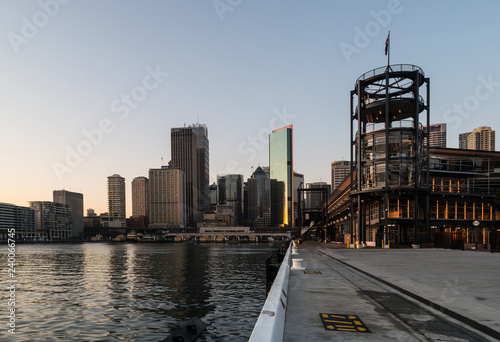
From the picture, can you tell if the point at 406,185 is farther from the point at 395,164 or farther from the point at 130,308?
the point at 130,308

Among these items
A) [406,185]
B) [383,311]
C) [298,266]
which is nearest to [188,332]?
[383,311]

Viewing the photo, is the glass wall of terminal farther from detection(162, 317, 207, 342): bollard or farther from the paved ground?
detection(162, 317, 207, 342): bollard

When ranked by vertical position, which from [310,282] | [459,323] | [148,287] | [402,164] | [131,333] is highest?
[402,164]

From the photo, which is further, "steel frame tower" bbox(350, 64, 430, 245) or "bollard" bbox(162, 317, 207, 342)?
"steel frame tower" bbox(350, 64, 430, 245)

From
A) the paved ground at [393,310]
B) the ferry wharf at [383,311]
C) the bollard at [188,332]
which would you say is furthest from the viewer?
the paved ground at [393,310]

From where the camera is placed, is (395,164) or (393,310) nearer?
(393,310)

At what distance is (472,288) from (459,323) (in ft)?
19.3

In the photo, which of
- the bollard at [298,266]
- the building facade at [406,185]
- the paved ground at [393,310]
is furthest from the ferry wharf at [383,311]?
the building facade at [406,185]

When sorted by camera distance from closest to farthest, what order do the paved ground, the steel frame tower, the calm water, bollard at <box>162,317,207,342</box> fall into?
1. bollard at <box>162,317,207,342</box>
2. the paved ground
3. the calm water
4. the steel frame tower

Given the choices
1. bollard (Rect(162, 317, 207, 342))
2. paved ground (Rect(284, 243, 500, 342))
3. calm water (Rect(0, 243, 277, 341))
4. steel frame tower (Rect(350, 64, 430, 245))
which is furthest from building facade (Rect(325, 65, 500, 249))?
bollard (Rect(162, 317, 207, 342))

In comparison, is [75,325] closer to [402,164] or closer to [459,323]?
[459,323]

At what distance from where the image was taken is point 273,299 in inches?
328

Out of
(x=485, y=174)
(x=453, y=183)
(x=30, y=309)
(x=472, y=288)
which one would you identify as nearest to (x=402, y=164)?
(x=453, y=183)

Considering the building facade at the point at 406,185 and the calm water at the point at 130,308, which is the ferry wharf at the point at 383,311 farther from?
the building facade at the point at 406,185
